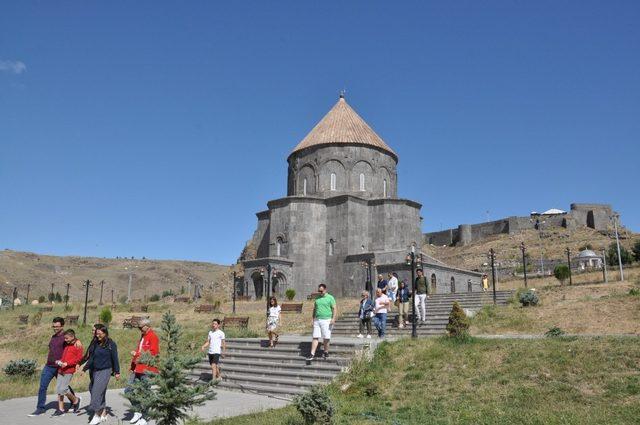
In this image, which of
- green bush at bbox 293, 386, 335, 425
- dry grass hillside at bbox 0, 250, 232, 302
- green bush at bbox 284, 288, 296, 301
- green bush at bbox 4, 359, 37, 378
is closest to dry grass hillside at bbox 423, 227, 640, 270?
green bush at bbox 284, 288, 296, 301

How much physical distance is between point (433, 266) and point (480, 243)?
31.8 metres

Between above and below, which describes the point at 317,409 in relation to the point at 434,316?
below

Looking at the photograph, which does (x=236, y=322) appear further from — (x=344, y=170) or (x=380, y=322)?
(x=344, y=170)

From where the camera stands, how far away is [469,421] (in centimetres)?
764

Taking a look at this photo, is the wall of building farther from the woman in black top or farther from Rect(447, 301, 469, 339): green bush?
the woman in black top

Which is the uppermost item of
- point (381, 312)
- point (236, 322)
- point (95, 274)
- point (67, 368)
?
point (95, 274)

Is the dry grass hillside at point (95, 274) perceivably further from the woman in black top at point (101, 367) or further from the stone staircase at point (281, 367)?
the woman in black top at point (101, 367)

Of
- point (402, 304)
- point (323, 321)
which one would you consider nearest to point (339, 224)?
point (402, 304)

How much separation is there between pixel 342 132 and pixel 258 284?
1245 cm

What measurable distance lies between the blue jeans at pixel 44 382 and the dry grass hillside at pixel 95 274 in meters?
55.1

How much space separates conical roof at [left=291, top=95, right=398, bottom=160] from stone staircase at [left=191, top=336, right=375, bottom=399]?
25.2 m

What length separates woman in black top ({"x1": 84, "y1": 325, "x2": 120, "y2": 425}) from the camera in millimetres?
8141

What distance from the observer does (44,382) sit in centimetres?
902

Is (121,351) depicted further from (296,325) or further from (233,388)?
(233,388)
